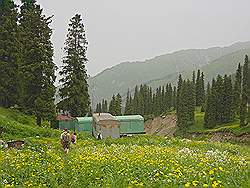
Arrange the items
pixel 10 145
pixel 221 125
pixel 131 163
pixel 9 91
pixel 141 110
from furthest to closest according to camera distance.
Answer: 1. pixel 141 110
2. pixel 221 125
3. pixel 9 91
4. pixel 10 145
5. pixel 131 163

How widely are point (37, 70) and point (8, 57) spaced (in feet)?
10.8

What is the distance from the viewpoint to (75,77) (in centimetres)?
6009

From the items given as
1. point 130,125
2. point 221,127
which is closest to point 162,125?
point 221,127

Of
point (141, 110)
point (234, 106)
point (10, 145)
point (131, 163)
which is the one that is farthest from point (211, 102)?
point (131, 163)

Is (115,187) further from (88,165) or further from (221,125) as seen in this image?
(221,125)

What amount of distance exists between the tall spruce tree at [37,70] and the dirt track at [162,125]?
230 feet

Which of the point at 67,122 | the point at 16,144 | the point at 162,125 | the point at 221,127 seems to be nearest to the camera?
the point at 16,144

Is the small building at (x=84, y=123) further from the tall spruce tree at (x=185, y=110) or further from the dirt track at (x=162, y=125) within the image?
the dirt track at (x=162, y=125)

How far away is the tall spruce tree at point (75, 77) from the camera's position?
59.7 m

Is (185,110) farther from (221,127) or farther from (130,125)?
(130,125)

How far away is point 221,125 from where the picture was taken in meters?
102

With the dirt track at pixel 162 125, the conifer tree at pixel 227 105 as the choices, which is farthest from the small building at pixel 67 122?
the dirt track at pixel 162 125

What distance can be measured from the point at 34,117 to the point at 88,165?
3695cm

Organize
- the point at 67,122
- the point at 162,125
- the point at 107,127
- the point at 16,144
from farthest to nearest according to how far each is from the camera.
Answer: the point at 162,125 < the point at 67,122 < the point at 107,127 < the point at 16,144
